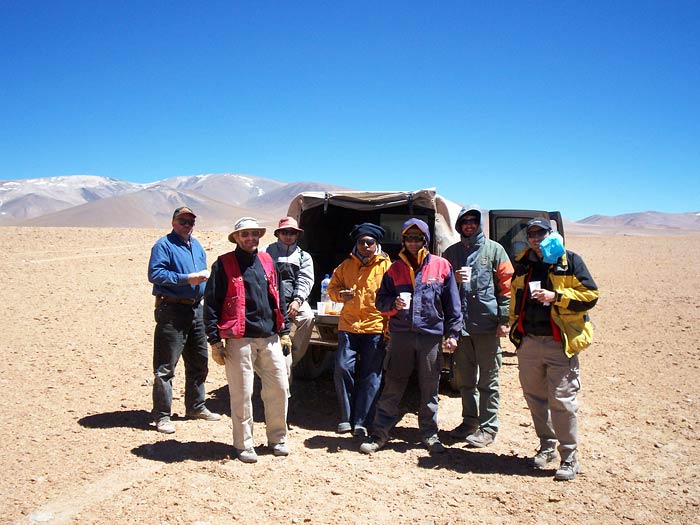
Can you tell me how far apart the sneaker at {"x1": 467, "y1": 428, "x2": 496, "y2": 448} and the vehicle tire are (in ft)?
8.19

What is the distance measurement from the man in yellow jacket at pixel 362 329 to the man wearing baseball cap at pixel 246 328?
0.75 m

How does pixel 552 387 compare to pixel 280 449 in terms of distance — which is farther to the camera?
pixel 280 449

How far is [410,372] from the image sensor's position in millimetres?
4965

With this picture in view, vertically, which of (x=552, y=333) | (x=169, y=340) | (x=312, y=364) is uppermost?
(x=552, y=333)

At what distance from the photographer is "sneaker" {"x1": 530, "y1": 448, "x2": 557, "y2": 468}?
4574 mm

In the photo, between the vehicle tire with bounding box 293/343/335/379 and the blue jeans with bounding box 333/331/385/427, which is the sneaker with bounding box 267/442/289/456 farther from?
the vehicle tire with bounding box 293/343/335/379

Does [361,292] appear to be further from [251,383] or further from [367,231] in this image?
[251,383]

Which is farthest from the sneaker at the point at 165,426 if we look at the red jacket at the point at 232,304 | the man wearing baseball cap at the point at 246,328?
the red jacket at the point at 232,304

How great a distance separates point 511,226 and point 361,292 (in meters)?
4.33

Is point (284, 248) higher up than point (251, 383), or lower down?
higher up

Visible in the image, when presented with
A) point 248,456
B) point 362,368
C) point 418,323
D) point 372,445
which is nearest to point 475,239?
point 418,323

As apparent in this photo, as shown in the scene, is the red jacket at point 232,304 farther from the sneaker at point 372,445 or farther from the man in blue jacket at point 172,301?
the sneaker at point 372,445

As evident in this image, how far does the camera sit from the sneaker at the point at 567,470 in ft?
14.1

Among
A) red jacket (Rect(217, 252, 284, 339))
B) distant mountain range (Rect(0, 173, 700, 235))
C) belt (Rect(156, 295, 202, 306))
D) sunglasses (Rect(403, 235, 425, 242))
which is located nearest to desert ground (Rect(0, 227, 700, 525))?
red jacket (Rect(217, 252, 284, 339))
